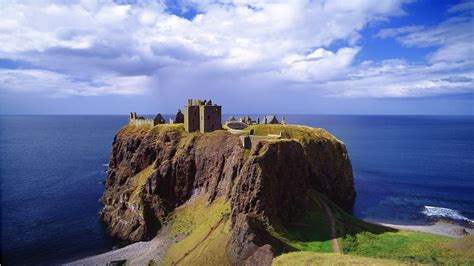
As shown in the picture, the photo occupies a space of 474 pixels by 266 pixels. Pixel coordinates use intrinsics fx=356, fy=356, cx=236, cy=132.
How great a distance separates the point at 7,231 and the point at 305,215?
2789 inches

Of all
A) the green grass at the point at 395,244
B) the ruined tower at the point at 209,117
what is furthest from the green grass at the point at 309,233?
the ruined tower at the point at 209,117

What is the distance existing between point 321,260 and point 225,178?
3807 cm

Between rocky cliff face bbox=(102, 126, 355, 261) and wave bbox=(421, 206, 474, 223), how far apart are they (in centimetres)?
2082

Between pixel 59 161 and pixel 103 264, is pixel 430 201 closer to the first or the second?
pixel 103 264

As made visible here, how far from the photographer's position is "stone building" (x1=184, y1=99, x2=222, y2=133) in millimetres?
96562

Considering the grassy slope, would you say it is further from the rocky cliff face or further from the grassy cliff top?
the grassy cliff top

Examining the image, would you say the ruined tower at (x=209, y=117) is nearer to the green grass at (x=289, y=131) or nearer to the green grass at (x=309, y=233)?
the green grass at (x=289, y=131)

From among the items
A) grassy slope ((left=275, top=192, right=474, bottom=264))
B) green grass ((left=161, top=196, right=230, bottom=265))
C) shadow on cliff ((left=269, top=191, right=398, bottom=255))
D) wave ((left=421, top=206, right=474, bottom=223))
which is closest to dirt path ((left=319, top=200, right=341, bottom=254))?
shadow on cliff ((left=269, top=191, right=398, bottom=255))

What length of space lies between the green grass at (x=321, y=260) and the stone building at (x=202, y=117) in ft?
171

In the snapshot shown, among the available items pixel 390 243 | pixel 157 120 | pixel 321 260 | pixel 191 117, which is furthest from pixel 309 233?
pixel 157 120

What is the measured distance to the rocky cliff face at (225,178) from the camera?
226 feet

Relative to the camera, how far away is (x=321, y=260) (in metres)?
47.6

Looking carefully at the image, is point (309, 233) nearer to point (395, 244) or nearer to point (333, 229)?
point (333, 229)

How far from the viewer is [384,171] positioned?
159250mm
